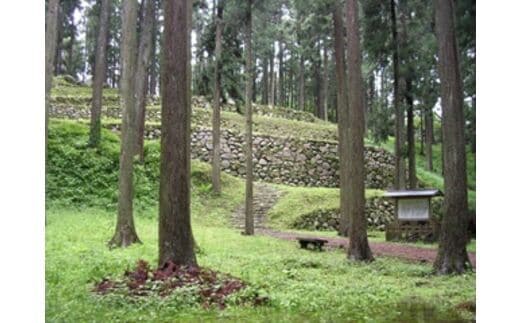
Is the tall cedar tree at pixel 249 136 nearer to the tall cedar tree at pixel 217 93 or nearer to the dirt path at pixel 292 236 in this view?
the dirt path at pixel 292 236

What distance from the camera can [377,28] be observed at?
12.5 metres

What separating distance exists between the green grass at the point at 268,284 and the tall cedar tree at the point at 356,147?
0.32 meters

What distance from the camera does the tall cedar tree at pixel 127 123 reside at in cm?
758

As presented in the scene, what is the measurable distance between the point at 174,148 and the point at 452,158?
3329 mm

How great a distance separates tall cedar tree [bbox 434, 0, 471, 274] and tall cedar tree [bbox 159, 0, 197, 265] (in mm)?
3050

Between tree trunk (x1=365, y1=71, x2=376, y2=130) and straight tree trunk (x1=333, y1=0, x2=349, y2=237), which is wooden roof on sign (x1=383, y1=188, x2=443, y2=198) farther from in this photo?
tree trunk (x1=365, y1=71, x2=376, y2=130)

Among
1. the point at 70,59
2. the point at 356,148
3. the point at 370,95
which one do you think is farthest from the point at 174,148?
the point at 70,59

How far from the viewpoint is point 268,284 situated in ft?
17.0

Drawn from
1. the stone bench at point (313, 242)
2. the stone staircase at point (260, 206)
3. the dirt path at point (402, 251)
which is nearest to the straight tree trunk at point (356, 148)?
the dirt path at point (402, 251)

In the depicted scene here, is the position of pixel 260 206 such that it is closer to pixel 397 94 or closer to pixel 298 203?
pixel 298 203

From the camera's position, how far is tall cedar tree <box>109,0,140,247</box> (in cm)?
758

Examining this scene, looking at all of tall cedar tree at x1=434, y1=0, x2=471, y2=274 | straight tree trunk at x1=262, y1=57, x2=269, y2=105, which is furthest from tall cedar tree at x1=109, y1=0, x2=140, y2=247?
straight tree trunk at x1=262, y1=57, x2=269, y2=105
